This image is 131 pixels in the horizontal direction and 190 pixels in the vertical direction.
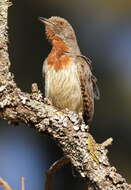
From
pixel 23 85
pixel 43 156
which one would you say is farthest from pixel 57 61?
pixel 43 156

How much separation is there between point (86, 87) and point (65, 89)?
0.19 metres

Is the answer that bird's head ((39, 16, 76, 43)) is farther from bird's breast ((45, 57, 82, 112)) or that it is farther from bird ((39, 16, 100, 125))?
bird's breast ((45, 57, 82, 112))

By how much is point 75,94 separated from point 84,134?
1946mm

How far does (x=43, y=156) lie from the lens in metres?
11.1

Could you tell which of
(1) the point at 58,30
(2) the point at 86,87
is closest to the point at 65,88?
(2) the point at 86,87

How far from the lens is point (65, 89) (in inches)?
260

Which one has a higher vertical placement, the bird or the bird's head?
the bird's head

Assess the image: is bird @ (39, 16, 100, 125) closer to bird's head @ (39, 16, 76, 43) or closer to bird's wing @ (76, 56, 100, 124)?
bird's wing @ (76, 56, 100, 124)

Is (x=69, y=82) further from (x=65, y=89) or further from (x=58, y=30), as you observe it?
(x=58, y=30)

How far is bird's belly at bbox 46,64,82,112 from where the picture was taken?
6.57m

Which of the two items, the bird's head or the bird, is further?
the bird's head

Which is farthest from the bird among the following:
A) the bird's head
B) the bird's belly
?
the bird's head

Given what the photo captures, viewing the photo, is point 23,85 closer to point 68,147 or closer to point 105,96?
point 105,96

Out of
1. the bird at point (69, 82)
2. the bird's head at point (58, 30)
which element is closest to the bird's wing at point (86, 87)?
the bird at point (69, 82)
